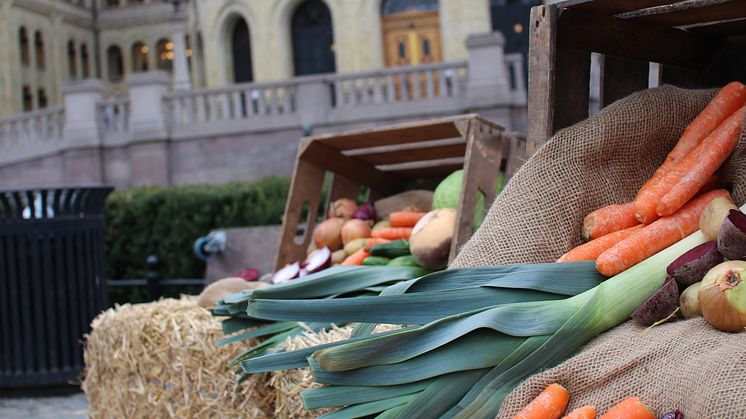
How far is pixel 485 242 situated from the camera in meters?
2.81

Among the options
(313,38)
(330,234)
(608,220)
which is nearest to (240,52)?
(313,38)

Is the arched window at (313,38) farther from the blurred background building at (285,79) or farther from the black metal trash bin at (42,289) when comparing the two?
the black metal trash bin at (42,289)

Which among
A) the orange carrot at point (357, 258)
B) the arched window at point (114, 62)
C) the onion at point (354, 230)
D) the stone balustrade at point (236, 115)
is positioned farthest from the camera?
the arched window at point (114, 62)

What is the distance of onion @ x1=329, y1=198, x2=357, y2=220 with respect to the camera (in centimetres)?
471

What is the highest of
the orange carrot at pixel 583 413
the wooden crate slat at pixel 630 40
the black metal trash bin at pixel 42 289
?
the wooden crate slat at pixel 630 40

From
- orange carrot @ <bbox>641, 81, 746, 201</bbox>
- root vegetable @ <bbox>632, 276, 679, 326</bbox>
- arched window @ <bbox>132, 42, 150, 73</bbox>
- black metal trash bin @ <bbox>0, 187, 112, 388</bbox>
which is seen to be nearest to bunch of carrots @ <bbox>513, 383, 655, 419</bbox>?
root vegetable @ <bbox>632, 276, 679, 326</bbox>

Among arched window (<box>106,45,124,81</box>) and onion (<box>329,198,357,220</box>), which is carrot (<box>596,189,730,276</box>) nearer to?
onion (<box>329,198,357,220</box>)

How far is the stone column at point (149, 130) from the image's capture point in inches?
808

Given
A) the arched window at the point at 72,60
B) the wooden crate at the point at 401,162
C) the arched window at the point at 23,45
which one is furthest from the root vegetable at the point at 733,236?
the arched window at the point at 72,60

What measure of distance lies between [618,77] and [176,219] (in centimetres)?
894

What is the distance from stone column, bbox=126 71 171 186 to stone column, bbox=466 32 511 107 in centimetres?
770

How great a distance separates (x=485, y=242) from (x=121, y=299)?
9.49 m

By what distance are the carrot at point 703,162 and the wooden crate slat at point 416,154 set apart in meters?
1.89

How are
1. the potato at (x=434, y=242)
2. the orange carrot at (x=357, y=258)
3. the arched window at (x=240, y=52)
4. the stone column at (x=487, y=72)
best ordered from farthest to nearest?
1. the arched window at (x=240, y=52)
2. the stone column at (x=487, y=72)
3. the orange carrot at (x=357, y=258)
4. the potato at (x=434, y=242)
